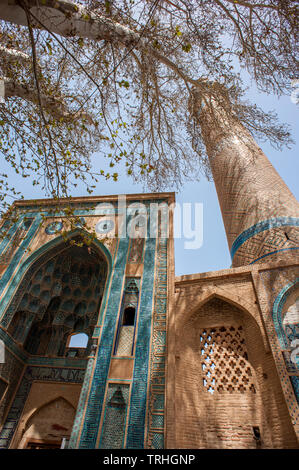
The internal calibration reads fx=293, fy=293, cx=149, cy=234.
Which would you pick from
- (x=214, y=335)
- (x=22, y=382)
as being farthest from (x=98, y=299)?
(x=214, y=335)

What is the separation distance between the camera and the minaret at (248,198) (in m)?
5.36

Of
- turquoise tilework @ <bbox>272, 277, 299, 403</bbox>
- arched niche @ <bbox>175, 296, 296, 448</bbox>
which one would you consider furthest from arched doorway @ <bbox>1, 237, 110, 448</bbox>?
turquoise tilework @ <bbox>272, 277, 299, 403</bbox>

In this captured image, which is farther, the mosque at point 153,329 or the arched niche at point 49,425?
the arched niche at point 49,425

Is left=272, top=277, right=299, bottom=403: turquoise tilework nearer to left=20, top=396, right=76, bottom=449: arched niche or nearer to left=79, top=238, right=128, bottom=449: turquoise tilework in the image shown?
left=79, top=238, right=128, bottom=449: turquoise tilework

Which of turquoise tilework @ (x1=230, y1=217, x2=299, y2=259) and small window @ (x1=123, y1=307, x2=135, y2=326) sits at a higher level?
turquoise tilework @ (x1=230, y1=217, x2=299, y2=259)

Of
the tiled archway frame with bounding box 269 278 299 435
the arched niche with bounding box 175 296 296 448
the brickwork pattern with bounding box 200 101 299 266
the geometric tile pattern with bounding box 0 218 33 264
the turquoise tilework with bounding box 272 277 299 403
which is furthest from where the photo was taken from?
the geometric tile pattern with bounding box 0 218 33 264

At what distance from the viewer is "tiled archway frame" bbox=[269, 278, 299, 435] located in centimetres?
374

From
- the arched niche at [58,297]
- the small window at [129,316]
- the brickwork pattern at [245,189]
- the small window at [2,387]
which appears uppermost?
the brickwork pattern at [245,189]

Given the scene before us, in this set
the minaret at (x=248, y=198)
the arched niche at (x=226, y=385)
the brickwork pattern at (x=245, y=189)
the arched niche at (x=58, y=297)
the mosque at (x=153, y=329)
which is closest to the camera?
the arched niche at (x=226, y=385)

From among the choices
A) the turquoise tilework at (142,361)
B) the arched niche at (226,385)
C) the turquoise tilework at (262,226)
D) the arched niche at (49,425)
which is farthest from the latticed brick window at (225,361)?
the arched niche at (49,425)

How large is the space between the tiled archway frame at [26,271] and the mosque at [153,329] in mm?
25

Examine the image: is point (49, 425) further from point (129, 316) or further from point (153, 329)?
point (153, 329)

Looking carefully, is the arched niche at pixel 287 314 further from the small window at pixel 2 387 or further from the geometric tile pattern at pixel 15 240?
the geometric tile pattern at pixel 15 240

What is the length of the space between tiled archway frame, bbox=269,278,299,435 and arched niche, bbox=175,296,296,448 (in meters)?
0.20
